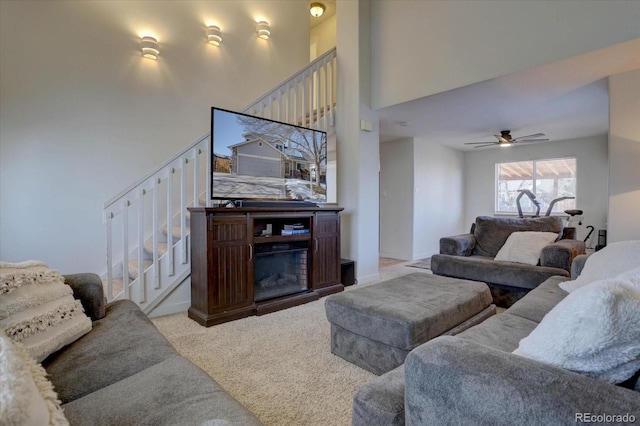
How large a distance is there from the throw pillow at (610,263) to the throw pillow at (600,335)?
1.22 m

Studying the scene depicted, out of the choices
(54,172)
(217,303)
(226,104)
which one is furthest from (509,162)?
(54,172)

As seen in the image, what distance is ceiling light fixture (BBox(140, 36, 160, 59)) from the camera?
3.66 m

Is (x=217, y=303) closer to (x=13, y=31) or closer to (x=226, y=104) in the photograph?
(x=226, y=104)

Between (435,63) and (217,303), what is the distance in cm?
340

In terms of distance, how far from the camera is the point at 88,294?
1.56 metres

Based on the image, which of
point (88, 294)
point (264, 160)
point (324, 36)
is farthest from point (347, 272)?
point (324, 36)

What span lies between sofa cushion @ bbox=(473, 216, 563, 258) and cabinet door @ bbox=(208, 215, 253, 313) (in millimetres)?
2780

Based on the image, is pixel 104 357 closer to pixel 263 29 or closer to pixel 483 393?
pixel 483 393

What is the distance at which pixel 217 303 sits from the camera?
8.57 feet

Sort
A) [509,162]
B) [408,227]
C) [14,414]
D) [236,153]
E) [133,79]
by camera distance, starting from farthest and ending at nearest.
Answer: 1. [509,162]
2. [408,227]
3. [133,79]
4. [236,153]
5. [14,414]

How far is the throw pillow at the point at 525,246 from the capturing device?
303 centimetres

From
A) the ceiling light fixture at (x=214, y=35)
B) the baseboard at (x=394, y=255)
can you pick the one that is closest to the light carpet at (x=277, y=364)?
the baseboard at (x=394, y=255)

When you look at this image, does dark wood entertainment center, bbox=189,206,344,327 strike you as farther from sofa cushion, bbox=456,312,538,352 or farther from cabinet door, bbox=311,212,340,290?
sofa cushion, bbox=456,312,538,352

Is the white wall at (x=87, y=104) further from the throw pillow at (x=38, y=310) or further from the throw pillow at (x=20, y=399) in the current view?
the throw pillow at (x=20, y=399)
